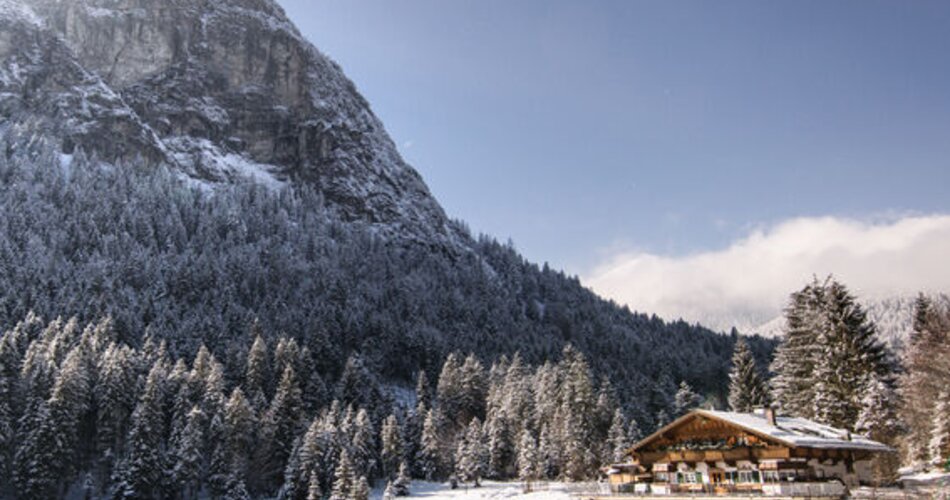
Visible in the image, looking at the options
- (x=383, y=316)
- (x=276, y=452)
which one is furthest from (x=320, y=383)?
(x=383, y=316)

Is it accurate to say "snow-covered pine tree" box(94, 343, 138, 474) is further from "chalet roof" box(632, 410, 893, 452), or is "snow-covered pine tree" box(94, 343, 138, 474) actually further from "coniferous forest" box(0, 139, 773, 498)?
"chalet roof" box(632, 410, 893, 452)

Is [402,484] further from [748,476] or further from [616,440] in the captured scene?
[748,476]

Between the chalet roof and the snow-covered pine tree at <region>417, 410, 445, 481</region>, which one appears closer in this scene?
the chalet roof

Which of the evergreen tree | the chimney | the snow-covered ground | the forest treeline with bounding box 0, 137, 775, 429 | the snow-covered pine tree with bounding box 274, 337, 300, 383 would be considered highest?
the forest treeline with bounding box 0, 137, 775, 429

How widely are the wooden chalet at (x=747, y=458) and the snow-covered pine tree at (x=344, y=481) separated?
3092cm

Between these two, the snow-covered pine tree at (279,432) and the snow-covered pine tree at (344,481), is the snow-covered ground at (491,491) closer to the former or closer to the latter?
the snow-covered pine tree at (344,481)

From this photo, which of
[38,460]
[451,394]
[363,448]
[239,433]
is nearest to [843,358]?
[363,448]

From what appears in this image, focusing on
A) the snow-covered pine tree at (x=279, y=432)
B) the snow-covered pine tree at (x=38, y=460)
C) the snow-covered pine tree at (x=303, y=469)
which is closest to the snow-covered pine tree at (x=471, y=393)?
the snow-covered pine tree at (x=279, y=432)

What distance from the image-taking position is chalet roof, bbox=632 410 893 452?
129 ft

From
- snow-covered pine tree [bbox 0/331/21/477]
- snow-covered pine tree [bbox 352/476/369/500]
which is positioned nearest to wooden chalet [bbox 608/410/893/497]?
snow-covered pine tree [bbox 352/476/369/500]

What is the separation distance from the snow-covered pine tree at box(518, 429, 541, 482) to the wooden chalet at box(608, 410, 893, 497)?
104 feet

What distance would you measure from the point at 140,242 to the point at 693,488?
134m

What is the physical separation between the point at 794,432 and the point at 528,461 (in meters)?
41.6

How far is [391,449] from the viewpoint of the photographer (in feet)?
284
